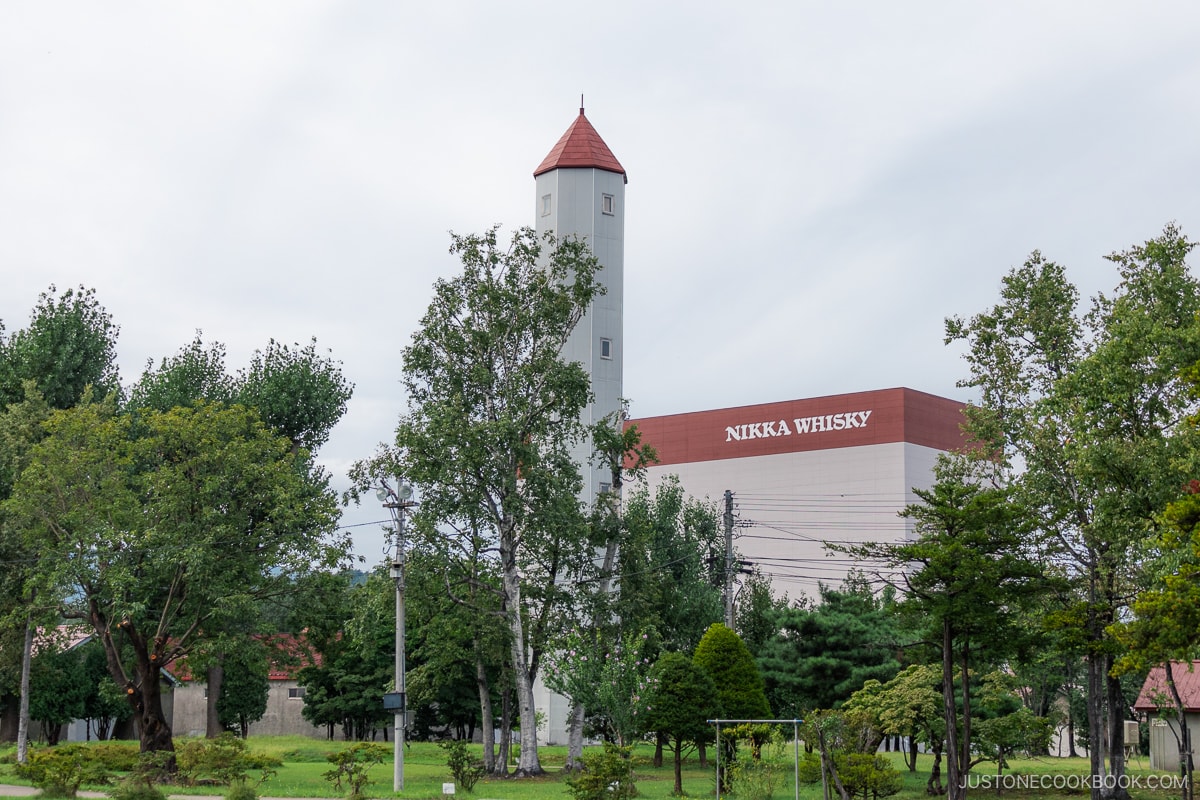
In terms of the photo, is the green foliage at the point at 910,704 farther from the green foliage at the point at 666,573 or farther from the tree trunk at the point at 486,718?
the tree trunk at the point at 486,718

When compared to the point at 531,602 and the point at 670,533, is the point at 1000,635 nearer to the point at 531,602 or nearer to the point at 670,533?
the point at 531,602

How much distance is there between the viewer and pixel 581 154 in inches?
2206

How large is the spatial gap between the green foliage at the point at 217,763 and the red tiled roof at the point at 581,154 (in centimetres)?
3079

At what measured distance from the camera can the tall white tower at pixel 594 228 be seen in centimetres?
5362

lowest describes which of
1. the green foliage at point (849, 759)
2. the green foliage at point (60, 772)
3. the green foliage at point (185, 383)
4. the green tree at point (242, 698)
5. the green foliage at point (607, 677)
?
the green tree at point (242, 698)

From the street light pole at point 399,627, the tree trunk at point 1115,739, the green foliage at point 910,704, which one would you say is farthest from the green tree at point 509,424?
the tree trunk at point 1115,739

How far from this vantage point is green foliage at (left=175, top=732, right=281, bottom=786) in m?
31.0

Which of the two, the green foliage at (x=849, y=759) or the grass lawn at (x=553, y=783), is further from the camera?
the grass lawn at (x=553, y=783)

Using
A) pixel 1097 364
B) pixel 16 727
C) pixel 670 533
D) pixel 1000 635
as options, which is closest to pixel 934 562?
pixel 1000 635

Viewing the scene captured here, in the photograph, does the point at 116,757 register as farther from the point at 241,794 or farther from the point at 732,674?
the point at 732,674

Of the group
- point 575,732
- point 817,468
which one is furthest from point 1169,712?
point 817,468

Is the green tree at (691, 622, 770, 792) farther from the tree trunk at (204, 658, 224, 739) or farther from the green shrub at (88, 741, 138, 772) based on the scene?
the tree trunk at (204, 658, 224, 739)

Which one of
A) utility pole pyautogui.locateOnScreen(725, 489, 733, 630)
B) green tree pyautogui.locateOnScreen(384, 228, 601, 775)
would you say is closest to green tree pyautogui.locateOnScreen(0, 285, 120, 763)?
green tree pyautogui.locateOnScreen(384, 228, 601, 775)

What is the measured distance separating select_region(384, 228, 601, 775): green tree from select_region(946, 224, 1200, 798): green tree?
13.2m
